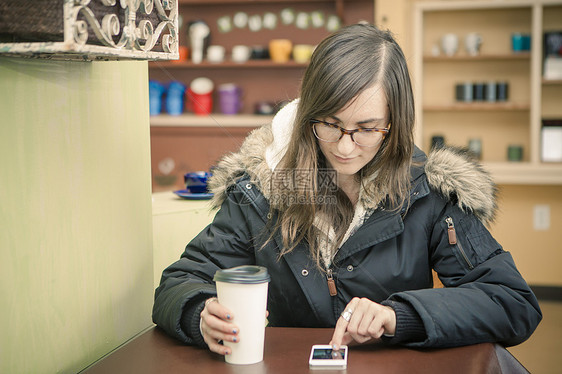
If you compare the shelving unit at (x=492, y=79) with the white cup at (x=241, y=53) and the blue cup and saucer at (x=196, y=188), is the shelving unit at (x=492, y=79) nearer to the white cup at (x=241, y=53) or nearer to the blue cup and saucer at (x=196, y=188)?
the white cup at (x=241, y=53)

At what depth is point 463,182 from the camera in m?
1.31

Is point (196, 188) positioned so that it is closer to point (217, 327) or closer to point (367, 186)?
point (367, 186)

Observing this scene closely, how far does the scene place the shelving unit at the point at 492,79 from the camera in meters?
3.95

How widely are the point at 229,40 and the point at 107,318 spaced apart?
3.83m

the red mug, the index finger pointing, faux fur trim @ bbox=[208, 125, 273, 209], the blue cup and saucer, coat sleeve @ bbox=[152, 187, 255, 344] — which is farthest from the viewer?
the red mug

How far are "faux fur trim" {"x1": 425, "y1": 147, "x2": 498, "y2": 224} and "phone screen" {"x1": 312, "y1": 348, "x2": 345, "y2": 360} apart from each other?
0.48 metres

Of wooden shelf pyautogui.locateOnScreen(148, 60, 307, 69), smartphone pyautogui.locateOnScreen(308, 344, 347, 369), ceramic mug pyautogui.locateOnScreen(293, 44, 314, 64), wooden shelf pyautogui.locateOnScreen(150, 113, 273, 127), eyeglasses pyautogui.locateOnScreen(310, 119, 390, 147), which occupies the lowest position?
smartphone pyautogui.locateOnScreen(308, 344, 347, 369)

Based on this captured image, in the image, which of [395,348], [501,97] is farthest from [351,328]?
[501,97]

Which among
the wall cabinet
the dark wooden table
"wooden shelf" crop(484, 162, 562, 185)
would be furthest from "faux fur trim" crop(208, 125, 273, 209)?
the wall cabinet

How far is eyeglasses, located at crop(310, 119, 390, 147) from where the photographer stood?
1252 millimetres

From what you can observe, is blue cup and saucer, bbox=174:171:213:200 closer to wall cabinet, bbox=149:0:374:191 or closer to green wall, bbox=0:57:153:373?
green wall, bbox=0:57:153:373

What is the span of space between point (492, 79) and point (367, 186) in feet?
10.5

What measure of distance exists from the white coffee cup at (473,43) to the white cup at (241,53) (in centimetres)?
157

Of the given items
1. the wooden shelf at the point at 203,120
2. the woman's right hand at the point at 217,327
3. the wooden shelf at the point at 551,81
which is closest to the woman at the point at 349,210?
the woman's right hand at the point at 217,327
